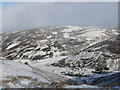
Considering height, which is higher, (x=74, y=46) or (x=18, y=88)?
(x=18, y=88)

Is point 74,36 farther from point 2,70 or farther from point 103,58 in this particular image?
point 2,70

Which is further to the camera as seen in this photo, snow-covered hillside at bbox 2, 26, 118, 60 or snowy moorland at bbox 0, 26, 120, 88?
snow-covered hillside at bbox 2, 26, 118, 60

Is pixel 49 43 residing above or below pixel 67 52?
above

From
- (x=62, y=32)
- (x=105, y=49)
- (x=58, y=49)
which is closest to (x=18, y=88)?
(x=105, y=49)

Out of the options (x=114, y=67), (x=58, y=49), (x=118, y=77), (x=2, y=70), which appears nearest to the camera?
(x=2, y=70)

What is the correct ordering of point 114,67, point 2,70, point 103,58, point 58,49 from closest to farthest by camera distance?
point 2,70, point 114,67, point 103,58, point 58,49

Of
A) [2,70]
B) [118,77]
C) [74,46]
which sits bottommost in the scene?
[74,46]

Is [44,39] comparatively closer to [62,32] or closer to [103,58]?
[62,32]

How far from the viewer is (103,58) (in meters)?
104

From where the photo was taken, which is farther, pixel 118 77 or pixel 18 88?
pixel 118 77

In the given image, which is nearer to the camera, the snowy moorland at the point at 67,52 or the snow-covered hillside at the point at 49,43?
the snowy moorland at the point at 67,52

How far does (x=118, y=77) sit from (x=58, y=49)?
10393 cm

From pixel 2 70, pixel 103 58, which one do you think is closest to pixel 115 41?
pixel 103 58

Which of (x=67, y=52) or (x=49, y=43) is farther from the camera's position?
(x=49, y=43)
